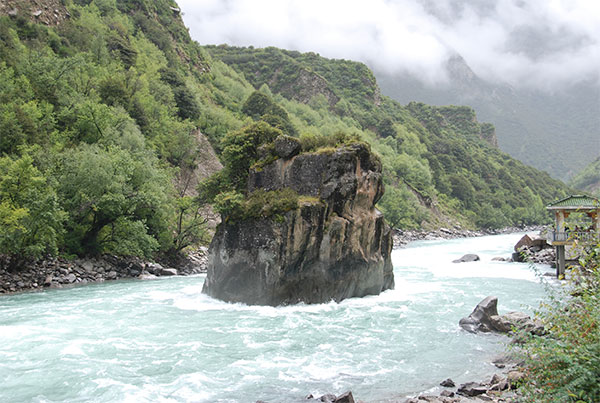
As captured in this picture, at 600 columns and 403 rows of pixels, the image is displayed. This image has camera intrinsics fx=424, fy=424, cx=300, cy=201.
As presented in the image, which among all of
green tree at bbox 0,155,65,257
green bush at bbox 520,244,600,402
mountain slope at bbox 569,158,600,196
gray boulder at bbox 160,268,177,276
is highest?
mountain slope at bbox 569,158,600,196

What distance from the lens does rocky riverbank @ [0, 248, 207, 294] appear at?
86.8 ft

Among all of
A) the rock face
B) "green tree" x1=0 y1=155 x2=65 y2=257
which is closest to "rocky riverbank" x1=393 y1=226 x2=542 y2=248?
the rock face

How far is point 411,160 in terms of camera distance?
396ft

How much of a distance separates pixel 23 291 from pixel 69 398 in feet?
58.5

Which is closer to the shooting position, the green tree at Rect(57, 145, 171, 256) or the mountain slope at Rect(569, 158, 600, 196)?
the green tree at Rect(57, 145, 171, 256)

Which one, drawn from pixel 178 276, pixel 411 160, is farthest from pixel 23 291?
pixel 411 160

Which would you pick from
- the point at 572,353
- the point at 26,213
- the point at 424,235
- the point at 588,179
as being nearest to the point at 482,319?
the point at 572,353

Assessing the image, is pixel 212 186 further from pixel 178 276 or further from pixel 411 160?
pixel 411 160

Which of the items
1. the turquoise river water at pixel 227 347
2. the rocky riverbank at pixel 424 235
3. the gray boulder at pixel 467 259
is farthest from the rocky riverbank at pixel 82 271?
the rocky riverbank at pixel 424 235

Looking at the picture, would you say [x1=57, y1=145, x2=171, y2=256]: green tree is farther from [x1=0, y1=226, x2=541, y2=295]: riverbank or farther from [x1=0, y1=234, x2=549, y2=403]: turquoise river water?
[x1=0, y1=234, x2=549, y2=403]: turquoise river water

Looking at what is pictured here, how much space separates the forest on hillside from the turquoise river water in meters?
7.89

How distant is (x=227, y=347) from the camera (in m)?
15.8

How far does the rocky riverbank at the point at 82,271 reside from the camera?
26.5 m

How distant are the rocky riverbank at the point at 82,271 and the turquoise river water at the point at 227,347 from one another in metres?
2.19
